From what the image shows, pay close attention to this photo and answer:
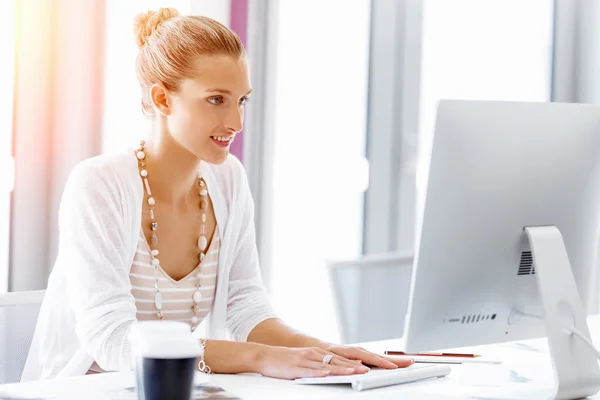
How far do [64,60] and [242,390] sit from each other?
1705 mm

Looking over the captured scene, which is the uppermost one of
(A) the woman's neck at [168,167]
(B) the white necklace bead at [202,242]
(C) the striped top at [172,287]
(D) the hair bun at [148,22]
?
(D) the hair bun at [148,22]

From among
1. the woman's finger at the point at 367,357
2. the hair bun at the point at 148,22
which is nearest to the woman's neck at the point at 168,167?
the hair bun at the point at 148,22

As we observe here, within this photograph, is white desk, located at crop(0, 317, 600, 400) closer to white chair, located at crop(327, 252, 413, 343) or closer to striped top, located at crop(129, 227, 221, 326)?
striped top, located at crop(129, 227, 221, 326)

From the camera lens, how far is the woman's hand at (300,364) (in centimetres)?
141

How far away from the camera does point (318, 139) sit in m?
3.43

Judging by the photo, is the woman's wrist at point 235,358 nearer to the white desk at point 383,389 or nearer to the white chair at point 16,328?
the white desk at point 383,389

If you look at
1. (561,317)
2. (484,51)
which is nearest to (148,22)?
(561,317)

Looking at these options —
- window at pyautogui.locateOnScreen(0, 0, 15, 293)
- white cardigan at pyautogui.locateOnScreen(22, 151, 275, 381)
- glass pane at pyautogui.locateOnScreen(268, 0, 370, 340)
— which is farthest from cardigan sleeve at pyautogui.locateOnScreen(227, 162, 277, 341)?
glass pane at pyautogui.locateOnScreen(268, 0, 370, 340)

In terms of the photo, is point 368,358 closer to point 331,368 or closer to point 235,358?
point 331,368

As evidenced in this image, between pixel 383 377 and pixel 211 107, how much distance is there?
699 millimetres

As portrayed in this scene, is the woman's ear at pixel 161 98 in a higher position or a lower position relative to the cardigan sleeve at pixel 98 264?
higher

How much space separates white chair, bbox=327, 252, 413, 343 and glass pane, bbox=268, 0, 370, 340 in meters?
1.17

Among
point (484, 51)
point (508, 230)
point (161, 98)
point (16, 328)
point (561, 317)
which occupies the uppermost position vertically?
point (484, 51)

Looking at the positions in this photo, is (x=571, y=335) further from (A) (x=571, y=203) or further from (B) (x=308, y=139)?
(B) (x=308, y=139)
